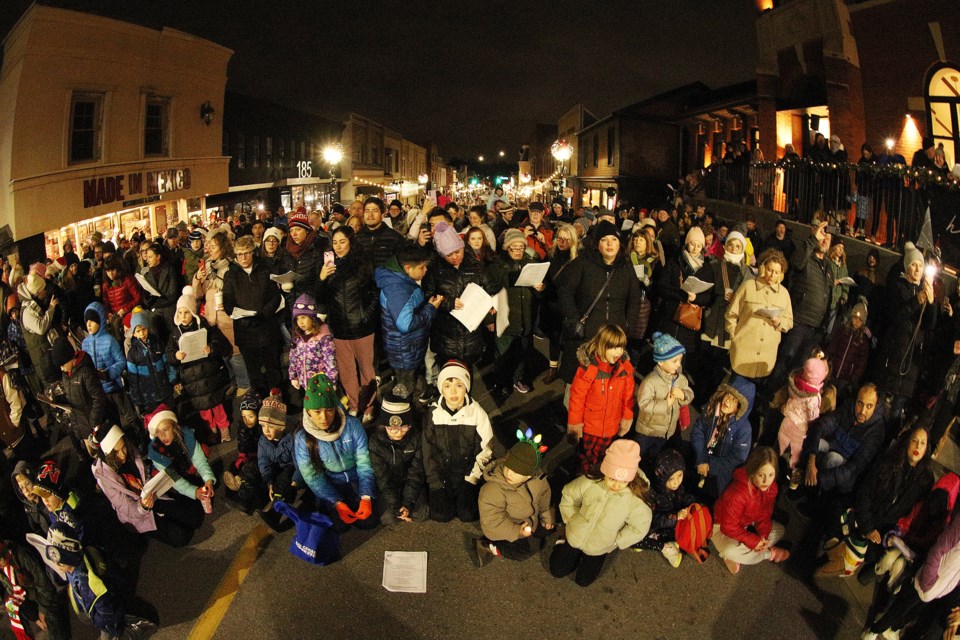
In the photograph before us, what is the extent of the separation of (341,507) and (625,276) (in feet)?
11.4

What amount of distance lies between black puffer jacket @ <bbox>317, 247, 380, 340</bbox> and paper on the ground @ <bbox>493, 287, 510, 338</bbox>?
4.72 ft

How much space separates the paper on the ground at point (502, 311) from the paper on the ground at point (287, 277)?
7.54 ft

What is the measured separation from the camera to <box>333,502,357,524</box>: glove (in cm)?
443

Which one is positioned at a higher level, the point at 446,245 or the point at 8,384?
the point at 446,245

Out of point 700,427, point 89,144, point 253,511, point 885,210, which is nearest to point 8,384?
point 253,511

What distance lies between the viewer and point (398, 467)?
4.58 m

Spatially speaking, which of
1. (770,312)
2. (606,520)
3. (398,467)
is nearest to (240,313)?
(398,467)

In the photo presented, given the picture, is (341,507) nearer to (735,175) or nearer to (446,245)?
(446,245)

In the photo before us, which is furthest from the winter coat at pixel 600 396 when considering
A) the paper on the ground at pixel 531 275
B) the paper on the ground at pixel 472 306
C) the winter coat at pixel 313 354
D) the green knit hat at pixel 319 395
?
the winter coat at pixel 313 354

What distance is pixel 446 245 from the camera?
19.4ft

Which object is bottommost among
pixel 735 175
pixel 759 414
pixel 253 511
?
pixel 253 511

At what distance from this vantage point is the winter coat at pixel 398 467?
4512mm

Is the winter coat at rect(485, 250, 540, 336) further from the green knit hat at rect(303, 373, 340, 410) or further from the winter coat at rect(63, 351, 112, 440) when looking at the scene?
the winter coat at rect(63, 351, 112, 440)

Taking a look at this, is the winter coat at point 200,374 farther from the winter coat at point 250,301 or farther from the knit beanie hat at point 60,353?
the knit beanie hat at point 60,353
